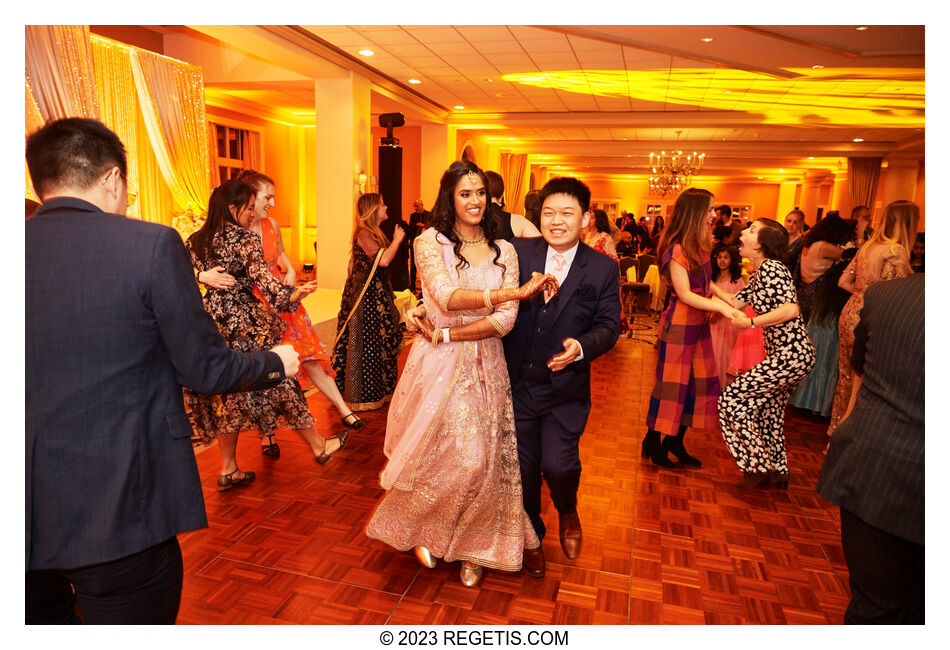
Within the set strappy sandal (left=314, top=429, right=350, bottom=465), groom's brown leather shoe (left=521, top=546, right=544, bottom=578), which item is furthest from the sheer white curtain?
groom's brown leather shoe (left=521, top=546, right=544, bottom=578)

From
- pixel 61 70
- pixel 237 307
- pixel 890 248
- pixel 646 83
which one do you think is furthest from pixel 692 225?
pixel 646 83

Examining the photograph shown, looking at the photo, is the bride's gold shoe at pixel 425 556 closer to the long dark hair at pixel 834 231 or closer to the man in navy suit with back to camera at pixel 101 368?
the man in navy suit with back to camera at pixel 101 368

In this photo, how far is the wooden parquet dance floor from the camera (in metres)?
2.26

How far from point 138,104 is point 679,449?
6.65 m

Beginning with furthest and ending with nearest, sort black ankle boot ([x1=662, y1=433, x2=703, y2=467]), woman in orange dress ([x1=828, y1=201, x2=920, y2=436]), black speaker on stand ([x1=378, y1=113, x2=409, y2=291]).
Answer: black speaker on stand ([x1=378, y1=113, x2=409, y2=291])
black ankle boot ([x1=662, y1=433, x2=703, y2=467])
woman in orange dress ([x1=828, y1=201, x2=920, y2=436])

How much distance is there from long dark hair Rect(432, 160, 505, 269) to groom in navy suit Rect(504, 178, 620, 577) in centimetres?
15

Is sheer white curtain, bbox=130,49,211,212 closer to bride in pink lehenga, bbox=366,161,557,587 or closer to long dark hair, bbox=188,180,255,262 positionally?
long dark hair, bbox=188,180,255,262

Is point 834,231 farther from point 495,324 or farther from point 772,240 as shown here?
point 495,324

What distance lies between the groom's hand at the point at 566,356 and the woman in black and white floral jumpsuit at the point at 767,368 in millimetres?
1381

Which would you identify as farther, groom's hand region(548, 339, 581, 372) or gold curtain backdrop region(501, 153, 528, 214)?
gold curtain backdrop region(501, 153, 528, 214)

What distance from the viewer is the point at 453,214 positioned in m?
2.32

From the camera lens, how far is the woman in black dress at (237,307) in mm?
3113

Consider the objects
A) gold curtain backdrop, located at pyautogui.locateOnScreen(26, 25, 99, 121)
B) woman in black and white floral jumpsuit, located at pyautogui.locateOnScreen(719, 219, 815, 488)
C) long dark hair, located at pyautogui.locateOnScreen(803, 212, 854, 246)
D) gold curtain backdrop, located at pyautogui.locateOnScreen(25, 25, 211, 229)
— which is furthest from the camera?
gold curtain backdrop, located at pyautogui.locateOnScreen(25, 25, 211, 229)
